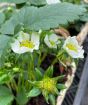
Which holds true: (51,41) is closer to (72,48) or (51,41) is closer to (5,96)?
(72,48)

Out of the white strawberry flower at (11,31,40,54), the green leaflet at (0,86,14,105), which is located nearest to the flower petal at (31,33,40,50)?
the white strawberry flower at (11,31,40,54)

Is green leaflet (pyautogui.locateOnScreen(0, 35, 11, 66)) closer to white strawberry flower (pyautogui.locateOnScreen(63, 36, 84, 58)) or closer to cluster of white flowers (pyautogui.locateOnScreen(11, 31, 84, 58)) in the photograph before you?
cluster of white flowers (pyautogui.locateOnScreen(11, 31, 84, 58))

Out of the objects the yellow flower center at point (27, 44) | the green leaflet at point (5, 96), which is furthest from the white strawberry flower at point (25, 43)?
the green leaflet at point (5, 96)

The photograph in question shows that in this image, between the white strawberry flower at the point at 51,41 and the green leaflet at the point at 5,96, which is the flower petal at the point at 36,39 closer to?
the white strawberry flower at the point at 51,41

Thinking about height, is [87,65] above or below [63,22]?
below

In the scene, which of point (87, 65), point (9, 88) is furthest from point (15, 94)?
point (87, 65)

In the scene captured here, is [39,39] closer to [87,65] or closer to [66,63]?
[66,63]
